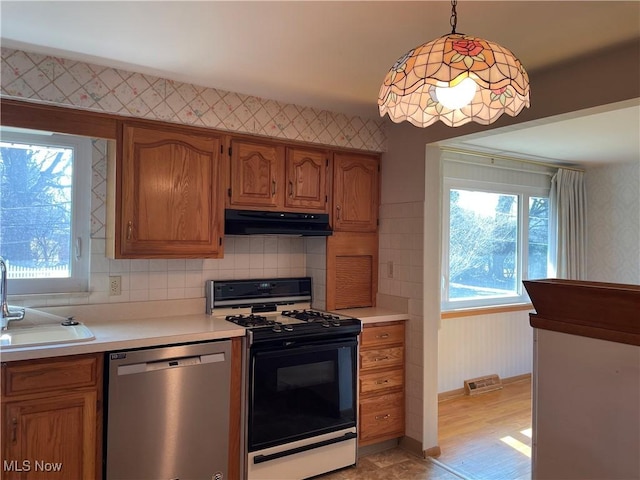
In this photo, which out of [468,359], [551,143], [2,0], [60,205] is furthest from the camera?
[468,359]

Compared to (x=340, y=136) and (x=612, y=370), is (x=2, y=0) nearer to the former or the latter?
(x=340, y=136)

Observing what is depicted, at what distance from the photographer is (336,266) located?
11.0 ft

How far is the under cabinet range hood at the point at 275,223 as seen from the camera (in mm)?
2896

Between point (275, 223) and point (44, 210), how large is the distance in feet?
4.41

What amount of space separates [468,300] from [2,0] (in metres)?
3.98

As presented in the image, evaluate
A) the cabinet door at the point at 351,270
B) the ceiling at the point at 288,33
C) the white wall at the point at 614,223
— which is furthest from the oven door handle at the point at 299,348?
the white wall at the point at 614,223

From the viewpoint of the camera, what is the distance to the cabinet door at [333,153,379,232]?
332 cm

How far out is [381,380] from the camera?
3143mm

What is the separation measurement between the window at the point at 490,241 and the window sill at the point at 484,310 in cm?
5

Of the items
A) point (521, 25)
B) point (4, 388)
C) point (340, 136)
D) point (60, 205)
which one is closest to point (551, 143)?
point (340, 136)

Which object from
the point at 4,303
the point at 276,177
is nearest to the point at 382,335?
the point at 276,177

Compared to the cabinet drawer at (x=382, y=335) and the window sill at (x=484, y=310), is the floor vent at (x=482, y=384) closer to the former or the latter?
the window sill at (x=484, y=310)

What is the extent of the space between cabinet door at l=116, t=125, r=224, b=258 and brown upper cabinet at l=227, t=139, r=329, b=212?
14cm

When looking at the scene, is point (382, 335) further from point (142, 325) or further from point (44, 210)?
point (44, 210)
